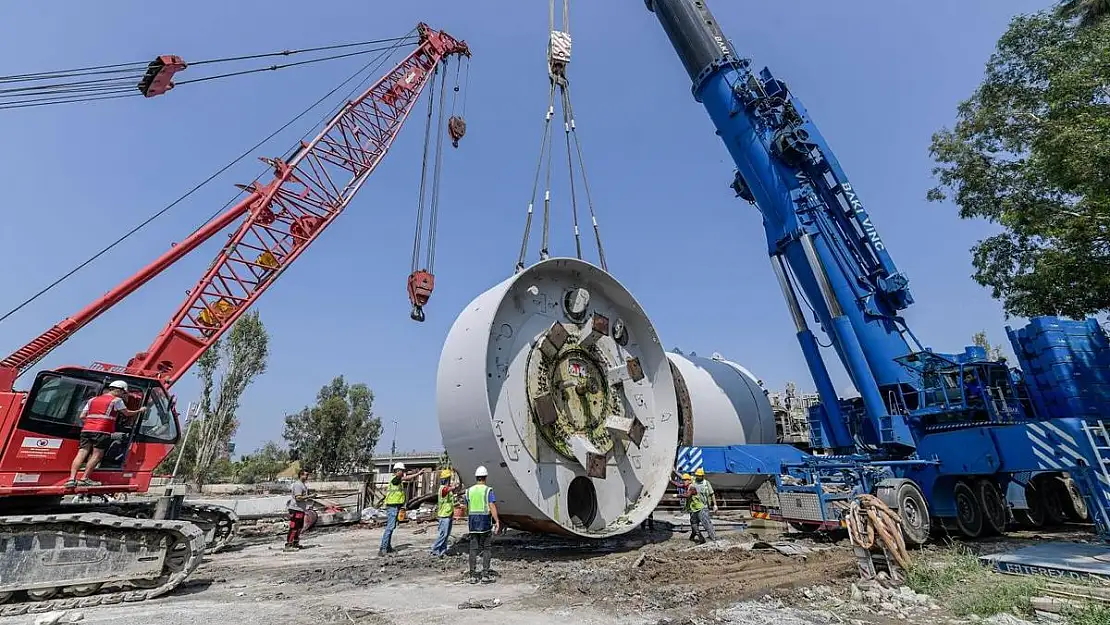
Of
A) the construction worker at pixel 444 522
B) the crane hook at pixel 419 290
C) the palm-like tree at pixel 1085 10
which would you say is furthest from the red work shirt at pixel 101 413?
the palm-like tree at pixel 1085 10

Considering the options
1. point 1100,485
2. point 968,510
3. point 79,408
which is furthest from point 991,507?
point 79,408

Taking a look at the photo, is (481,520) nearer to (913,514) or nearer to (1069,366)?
(913,514)

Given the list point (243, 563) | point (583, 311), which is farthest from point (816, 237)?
point (243, 563)

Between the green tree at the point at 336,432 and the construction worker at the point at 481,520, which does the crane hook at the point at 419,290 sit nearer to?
the construction worker at the point at 481,520

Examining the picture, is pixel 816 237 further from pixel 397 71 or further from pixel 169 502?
pixel 397 71

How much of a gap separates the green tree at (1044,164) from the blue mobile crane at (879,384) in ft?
6.56

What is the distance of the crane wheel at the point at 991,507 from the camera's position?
9156mm

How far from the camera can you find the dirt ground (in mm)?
4750

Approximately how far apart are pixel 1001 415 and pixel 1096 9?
34.9 ft

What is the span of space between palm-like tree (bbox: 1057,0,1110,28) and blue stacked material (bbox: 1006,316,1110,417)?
323 inches

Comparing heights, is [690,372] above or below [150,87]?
below

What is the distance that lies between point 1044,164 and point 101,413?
14.5 metres

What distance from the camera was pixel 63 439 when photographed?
7125 mm

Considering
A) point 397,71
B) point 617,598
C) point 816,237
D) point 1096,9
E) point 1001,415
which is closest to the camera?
point 617,598
